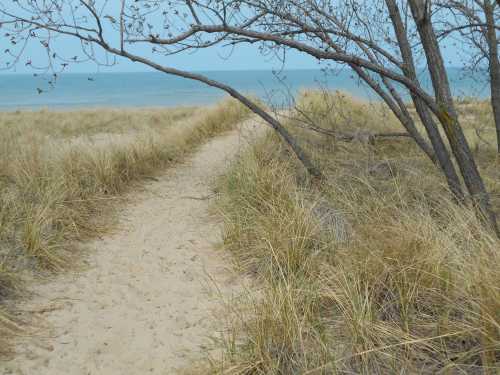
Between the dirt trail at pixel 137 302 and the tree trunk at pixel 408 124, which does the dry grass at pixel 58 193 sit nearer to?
the dirt trail at pixel 137 302

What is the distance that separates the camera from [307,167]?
17.8 ft

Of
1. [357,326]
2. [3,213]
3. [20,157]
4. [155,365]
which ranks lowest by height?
[155,365]

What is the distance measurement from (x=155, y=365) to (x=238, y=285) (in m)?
1.07

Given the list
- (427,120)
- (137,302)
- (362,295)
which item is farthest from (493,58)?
(137,302)

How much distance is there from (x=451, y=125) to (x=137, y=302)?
2514 mm

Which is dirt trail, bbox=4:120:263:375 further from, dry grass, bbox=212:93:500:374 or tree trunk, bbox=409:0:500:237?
tree trunk, bbox=409:0:500:237

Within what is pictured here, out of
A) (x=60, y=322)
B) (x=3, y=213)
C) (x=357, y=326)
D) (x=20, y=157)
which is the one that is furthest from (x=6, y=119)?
(x=357, y=326)

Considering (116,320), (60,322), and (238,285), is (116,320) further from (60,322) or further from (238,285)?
(238,285)

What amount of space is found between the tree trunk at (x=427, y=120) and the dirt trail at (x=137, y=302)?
6.28 ft

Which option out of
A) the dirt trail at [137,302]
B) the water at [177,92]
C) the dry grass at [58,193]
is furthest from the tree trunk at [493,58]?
the dry grass at [58,193]

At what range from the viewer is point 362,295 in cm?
289

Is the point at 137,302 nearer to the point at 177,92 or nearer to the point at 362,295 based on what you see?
the point at 362,295

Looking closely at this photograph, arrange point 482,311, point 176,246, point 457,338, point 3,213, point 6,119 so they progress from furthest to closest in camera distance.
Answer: point 6,119 < point 176,246 < point 3,213 < point 457,338 < point 482,311

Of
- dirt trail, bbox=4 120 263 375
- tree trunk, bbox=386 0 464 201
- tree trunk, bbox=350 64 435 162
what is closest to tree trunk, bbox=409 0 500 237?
tree trunk, bbox=386 0 464 201
